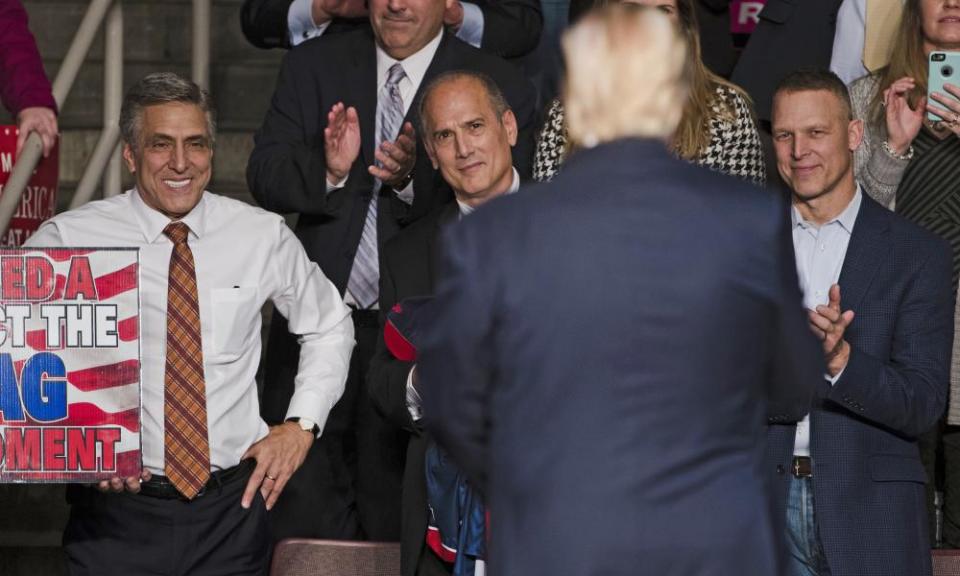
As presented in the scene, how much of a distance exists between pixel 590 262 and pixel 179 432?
166cm

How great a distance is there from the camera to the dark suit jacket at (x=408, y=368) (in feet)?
12.8

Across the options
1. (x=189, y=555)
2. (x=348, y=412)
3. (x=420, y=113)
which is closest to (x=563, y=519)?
(x=189, y=555)

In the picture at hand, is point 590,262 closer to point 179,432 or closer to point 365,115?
point 179,432

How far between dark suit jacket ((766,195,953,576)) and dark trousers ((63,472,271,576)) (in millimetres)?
1280

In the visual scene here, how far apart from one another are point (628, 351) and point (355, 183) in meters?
2.37

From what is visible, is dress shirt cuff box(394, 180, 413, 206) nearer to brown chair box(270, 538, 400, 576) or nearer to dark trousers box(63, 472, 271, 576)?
brown chair box(270, 538, 400, 576)

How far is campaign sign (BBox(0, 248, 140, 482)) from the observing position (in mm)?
3691

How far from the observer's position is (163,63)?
6.46 m

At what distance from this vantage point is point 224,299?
398 cm

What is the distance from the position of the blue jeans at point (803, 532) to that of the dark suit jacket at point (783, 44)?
1.54 metres

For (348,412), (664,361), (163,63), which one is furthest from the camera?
(163,63)

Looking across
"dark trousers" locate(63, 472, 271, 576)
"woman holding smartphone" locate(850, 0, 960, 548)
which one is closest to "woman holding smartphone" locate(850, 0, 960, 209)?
"woman holding smartphone" locate(850, 0, 960, 548)

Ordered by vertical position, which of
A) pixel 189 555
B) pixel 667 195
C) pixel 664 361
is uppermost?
pixel 667 195

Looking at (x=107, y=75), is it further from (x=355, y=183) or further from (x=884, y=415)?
(x=884, y=415)
